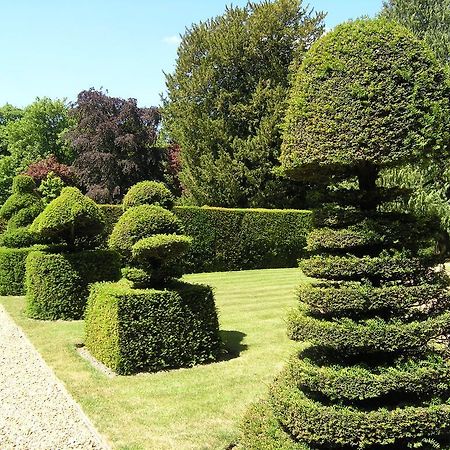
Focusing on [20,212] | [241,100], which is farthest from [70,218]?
[241,100]

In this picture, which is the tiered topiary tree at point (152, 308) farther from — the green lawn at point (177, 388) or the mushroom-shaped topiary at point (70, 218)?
the mushroom-shaped topiary at point (70, 218)

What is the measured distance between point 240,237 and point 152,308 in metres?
14.4

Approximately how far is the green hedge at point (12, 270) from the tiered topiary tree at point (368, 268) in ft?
44.2

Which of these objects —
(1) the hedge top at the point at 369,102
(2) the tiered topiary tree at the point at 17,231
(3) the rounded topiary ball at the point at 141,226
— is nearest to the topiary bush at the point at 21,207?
(2) the tiered topiary tree at the point at 17,231

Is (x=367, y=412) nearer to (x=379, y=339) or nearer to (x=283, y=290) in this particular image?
(x=379, y=339)

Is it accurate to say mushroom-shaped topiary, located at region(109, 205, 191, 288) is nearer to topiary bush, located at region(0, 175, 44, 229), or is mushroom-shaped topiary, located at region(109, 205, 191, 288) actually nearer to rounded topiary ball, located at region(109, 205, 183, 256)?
rounded topiary ball, located at region(109, 205, 183, 256)

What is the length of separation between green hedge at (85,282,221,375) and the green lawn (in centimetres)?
29

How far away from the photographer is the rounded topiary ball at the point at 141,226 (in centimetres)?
842

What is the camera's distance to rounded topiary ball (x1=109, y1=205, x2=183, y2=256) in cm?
842

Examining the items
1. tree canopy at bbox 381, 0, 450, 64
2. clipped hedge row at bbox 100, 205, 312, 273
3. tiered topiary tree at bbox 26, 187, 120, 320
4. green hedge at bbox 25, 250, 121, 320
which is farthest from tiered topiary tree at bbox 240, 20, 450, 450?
tree canopy at bbox 381, 0, 450, 64

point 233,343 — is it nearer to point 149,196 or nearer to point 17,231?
point 149,196

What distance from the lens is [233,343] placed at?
9.82 m

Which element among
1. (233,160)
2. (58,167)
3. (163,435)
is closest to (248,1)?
(233,160)

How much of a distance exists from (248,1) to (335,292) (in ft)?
88.1
